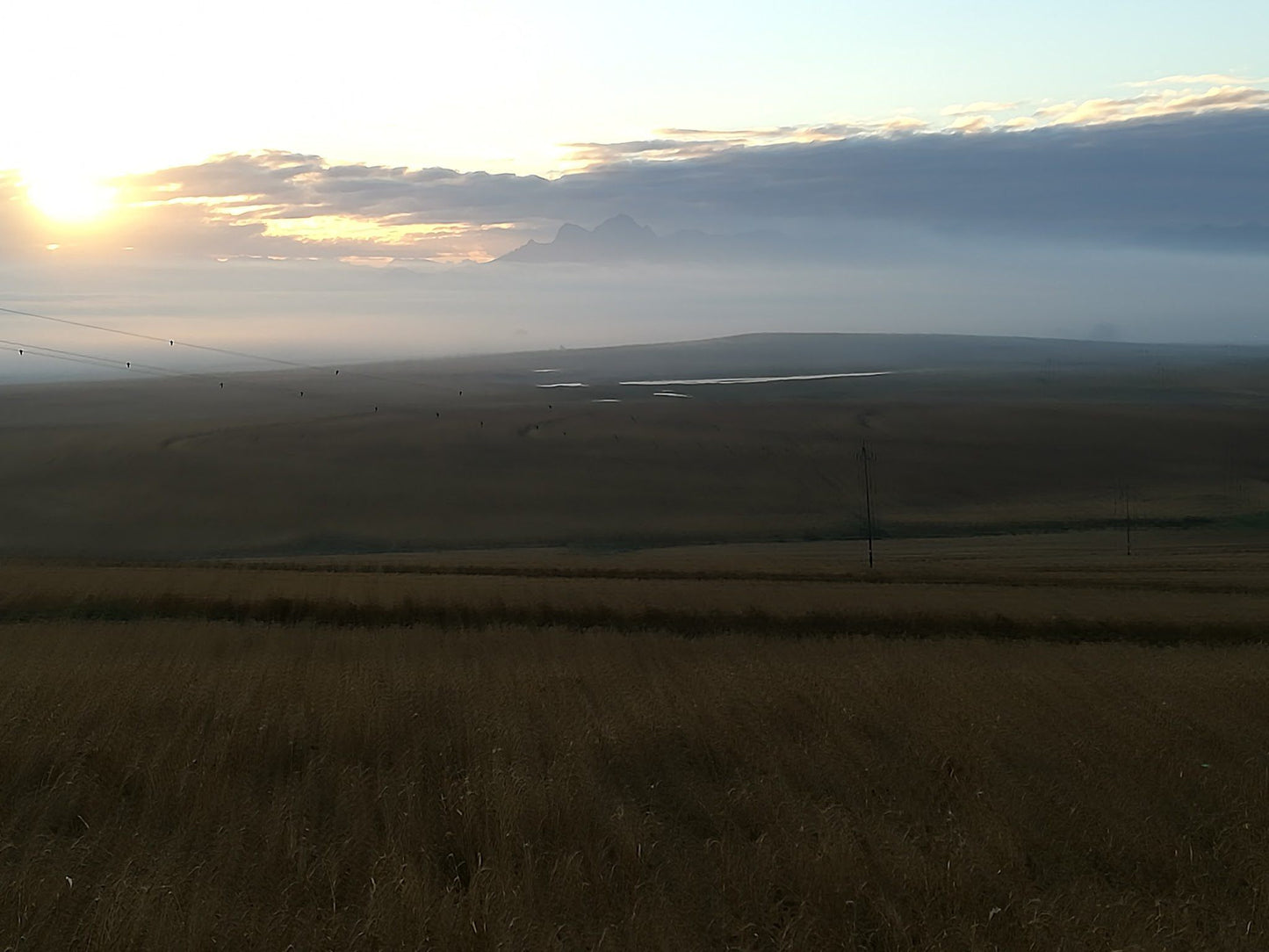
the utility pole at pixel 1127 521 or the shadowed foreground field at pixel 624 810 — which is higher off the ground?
the shadowed foreground field at pixel 624 810

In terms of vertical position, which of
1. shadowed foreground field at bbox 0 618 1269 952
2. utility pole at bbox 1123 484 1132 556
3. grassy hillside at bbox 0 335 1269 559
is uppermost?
shadowed foreground field at bbox 0 618 1269 952

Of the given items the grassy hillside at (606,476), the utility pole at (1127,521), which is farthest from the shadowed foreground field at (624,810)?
the grassy hillside at (606,476)

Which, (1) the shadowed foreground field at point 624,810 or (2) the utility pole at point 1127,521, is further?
(2) the utility pole at point 1127,521

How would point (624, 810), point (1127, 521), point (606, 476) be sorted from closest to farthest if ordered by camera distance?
1. point (624, 810)
2. point (1127, 521)
3. point (606, 476)

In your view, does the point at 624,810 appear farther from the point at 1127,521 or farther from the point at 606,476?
the point at 606,476

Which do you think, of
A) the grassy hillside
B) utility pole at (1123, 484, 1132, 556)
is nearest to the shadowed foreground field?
utility pole at (1123, 484, 1132, 556)

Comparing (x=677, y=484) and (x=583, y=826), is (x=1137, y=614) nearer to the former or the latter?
(x=583, y=826)

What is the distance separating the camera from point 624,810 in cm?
909

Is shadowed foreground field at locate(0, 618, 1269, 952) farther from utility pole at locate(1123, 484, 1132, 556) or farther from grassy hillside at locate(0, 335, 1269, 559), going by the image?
grassy hillside at locate(0, 335, 1269, 559)

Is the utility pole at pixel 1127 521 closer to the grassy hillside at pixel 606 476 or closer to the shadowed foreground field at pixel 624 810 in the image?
the grassy hillside at pixel 606 476

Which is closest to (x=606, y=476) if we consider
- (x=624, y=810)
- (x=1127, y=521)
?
(x=1127, y=521)

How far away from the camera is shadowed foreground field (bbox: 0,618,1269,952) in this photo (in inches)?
277

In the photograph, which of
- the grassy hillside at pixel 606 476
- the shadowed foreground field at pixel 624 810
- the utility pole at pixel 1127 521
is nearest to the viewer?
the shadowed foreground field at pixel 624 810

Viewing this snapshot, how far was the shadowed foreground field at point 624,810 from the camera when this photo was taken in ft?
23.1
